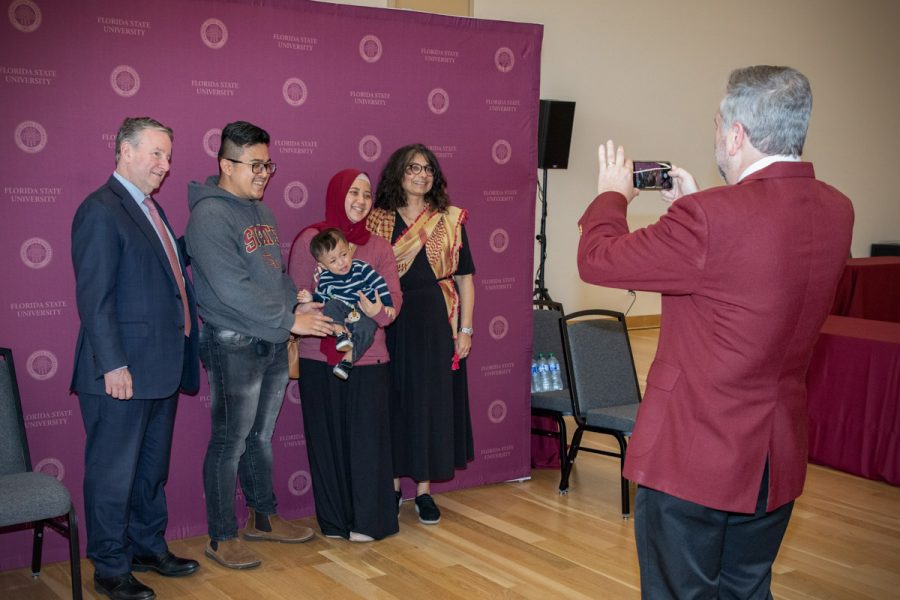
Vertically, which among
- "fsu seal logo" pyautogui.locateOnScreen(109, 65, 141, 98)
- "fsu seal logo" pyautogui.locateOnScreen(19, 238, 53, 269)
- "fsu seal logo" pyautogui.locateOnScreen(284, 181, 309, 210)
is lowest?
"fsu seal logo" pyautogui.locateOnScreen(19, 238, 53, 269)

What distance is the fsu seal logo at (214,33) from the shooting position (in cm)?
360

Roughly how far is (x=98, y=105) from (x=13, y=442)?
51.9 inches

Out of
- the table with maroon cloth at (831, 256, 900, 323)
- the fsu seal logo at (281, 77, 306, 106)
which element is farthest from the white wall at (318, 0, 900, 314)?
the fsu seal logo at (281, 77, 306, 106)

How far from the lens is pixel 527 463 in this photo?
4.73 meters

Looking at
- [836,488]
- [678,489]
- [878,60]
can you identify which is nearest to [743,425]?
[678,489]

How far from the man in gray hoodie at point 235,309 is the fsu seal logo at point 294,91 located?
1.54ft

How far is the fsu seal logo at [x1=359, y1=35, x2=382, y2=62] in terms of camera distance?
4000mm

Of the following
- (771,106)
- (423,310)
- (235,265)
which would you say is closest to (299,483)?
(423,310)

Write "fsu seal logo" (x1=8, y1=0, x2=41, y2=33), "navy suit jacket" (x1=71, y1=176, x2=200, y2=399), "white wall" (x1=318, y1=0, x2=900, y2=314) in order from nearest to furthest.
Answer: "navy suit jacket" (x1=71, y1=176, x2=200, y2=399)
"fsu seal logo" (x1=8, y1=0, x2=41, y2=33)
"white wall" (x1=318, y1=0, x2=900, y2=314)

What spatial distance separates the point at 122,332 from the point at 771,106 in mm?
2291

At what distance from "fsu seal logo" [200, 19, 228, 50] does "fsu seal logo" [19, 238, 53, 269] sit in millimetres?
1045

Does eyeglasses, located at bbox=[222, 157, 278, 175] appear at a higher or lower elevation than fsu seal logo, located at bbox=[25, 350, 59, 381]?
higher

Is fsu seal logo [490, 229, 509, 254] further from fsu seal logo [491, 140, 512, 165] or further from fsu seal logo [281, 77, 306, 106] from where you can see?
fsu seal logo [281, 77, 306, 106]

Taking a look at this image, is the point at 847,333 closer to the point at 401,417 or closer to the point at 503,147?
the point at 503,147
